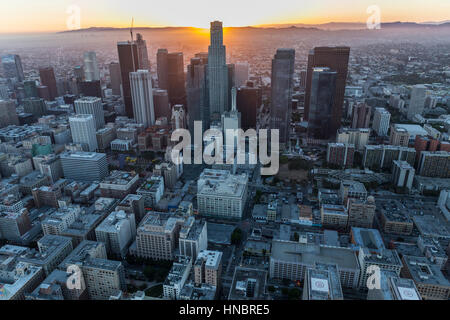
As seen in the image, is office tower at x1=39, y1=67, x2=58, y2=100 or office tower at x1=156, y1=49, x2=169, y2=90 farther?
office tower at x1=39, y1=67, x2=58, y2=100

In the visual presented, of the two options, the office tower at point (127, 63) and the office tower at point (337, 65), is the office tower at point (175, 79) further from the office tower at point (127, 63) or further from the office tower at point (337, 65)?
the office tower at point (337, 65)

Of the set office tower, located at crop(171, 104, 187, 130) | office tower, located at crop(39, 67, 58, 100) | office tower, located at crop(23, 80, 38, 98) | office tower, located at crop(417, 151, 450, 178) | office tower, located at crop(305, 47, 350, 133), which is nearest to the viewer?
office tower, located at crop(417, 151, 450, 178)

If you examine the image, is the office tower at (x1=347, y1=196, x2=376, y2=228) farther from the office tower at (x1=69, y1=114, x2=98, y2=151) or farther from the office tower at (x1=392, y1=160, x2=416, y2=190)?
the office tower at (x1=69, y1=114, x2=98, y2=151)

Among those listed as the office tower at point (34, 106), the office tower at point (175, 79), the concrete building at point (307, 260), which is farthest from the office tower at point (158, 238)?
the office tower at point (34, 106)

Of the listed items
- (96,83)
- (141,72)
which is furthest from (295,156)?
(96,83)

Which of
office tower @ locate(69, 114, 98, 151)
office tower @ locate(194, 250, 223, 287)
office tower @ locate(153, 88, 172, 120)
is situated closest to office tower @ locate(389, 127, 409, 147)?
office tower @ locate(194, 250, 223, 287)

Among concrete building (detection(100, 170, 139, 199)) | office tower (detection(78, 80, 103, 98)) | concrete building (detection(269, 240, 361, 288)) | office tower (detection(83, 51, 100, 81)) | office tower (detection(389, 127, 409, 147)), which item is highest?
office tower (detection(83, 51, 100, 81))

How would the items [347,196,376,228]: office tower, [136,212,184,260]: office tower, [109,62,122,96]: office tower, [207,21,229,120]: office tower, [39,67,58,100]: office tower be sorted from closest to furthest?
[136,212,184,260]: office tower, [347,196,376,228]: office tower, [207,21,229,120]: office tower, [39,67,58,100]: office tower, [109,62,122,96]: office tower
